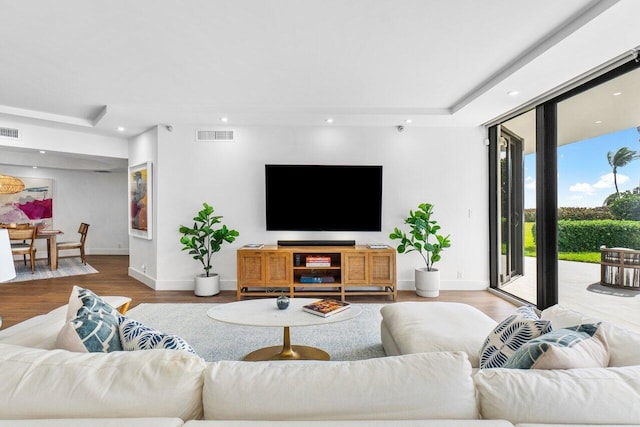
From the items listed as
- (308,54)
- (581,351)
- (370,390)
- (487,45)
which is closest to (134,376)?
(370,390)

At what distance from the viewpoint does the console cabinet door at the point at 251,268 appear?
4.48 metres

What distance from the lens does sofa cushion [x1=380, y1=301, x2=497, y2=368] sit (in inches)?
73.7

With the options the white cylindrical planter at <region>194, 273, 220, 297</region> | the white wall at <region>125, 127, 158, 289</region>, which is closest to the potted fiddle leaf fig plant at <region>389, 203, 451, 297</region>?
the white cylindrical planter at <region>194, 273, 220, 297</region>

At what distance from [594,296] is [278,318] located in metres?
3.11

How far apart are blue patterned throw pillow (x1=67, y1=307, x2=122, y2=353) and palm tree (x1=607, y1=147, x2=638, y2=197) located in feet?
12.9

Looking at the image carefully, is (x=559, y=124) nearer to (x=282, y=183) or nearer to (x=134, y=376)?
(x=282, y=183)

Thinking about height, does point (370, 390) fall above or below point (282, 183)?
below

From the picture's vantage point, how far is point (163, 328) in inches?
134

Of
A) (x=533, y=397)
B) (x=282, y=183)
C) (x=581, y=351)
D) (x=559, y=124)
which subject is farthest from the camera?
(x=282, y=183)

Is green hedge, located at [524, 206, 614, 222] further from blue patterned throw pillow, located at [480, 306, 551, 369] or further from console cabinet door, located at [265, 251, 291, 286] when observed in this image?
console cabinet door, located at [265, 251, 291, 286]

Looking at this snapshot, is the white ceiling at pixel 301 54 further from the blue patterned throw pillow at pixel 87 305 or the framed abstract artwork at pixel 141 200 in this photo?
the blue patterned throw pillow at pixel 87 305

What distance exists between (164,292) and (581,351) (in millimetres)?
4894

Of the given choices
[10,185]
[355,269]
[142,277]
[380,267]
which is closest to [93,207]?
[10,185]

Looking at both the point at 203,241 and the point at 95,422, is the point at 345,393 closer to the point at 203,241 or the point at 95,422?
the point at 95,422
